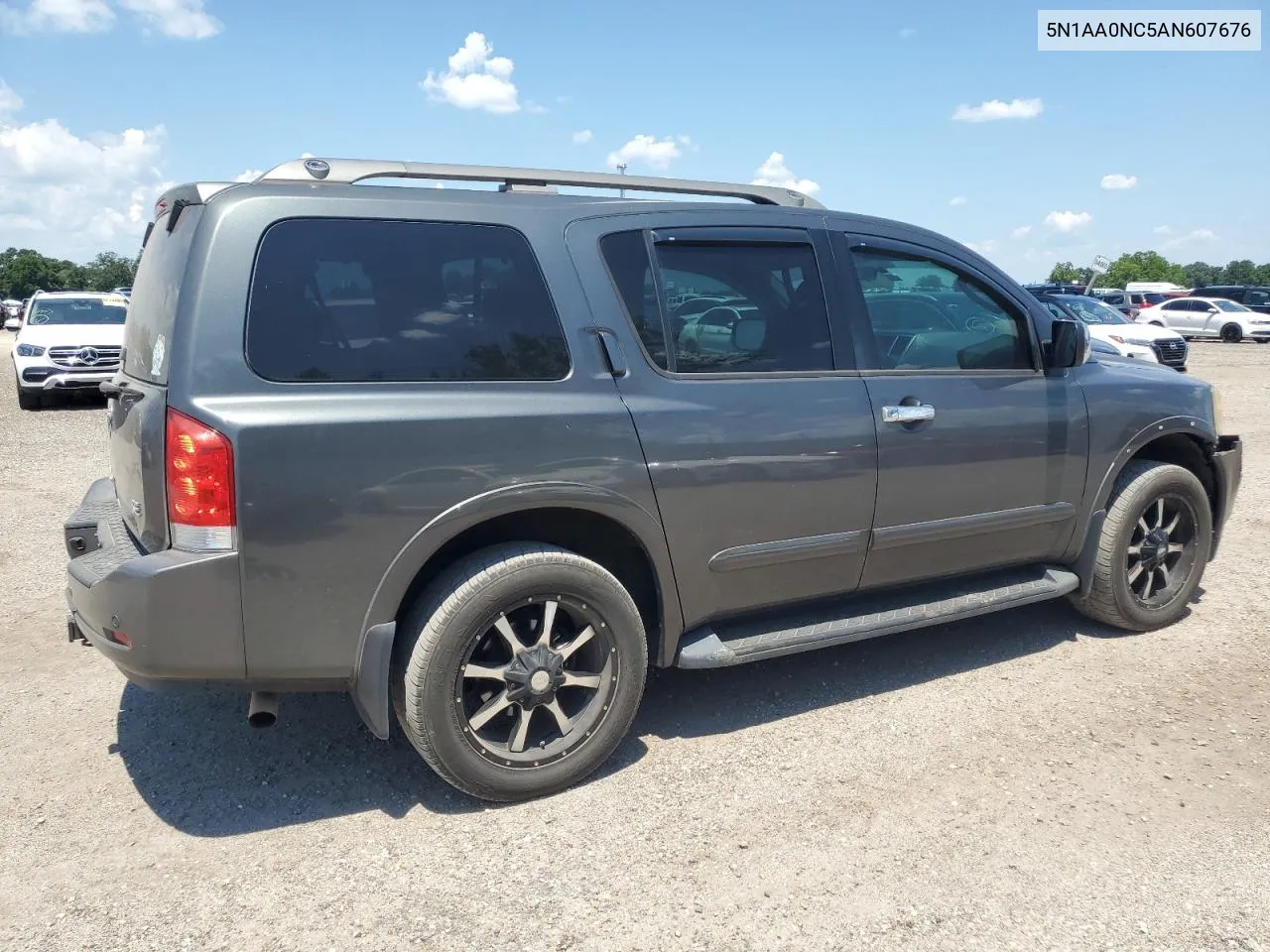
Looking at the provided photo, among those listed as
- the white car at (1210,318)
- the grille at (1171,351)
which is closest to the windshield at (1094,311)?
the grille at (1171,351)

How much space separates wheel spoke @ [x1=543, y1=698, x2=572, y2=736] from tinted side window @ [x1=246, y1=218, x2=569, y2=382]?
3.48 feet

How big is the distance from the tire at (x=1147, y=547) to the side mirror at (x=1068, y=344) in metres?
0.73

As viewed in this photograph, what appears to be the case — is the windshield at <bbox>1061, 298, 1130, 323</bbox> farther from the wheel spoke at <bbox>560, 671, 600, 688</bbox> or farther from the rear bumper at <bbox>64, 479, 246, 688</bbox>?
the rear bumper at <bbox>64, 479, 246, 688</bbox>

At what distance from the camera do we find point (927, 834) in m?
2.98

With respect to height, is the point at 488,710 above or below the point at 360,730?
above

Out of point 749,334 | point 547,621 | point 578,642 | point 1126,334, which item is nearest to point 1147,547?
point 749,334

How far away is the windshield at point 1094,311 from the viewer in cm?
1998

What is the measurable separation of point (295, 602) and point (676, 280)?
166 cm

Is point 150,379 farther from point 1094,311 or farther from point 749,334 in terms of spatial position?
point 1094,311

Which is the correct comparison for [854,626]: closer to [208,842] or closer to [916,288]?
[916,288]

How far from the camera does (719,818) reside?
10.1 ft

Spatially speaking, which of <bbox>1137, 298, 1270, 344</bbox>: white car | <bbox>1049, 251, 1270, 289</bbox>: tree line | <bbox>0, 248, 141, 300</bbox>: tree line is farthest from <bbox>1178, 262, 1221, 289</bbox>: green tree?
<bbox>0, 248, 141, 300</bbox>: tree line

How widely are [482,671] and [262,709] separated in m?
0.66

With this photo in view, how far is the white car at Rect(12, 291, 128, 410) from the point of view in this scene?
45.3 ft
